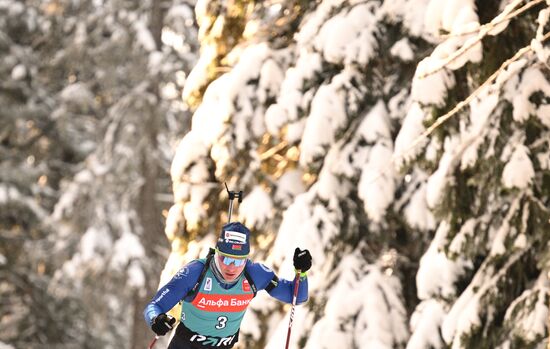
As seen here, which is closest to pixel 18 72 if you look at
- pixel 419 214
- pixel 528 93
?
pixel 419 214

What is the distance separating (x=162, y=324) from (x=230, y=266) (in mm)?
652

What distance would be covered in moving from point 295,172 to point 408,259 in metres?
1.50

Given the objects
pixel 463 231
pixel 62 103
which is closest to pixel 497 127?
pixel 463 231

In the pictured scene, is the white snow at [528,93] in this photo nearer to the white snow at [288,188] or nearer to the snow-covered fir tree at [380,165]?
the snow-covered fir tree at [380,165]

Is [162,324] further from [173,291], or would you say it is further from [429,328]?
[429,328]

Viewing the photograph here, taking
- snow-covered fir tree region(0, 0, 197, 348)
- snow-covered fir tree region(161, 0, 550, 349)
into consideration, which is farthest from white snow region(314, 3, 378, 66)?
snow-covered fir tree region(0, 0, 197, 348)

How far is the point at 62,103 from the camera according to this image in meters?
19.1

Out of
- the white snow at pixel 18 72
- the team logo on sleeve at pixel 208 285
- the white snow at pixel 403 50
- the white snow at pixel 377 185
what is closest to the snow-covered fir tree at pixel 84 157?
the white snow at pixel 18 72

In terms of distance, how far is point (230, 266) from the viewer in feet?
17.1

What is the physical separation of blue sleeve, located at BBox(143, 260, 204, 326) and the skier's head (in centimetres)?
31

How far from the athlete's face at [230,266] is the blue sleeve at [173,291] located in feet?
0.66

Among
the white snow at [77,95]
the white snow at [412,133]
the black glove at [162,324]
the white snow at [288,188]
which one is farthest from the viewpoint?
the white snow at [77,95]

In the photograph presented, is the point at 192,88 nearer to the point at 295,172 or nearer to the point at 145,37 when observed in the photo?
the point at 295,172

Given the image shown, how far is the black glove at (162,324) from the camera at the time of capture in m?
4.73
